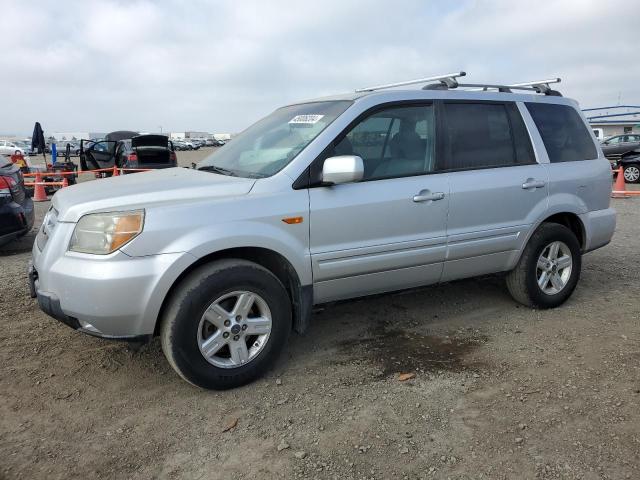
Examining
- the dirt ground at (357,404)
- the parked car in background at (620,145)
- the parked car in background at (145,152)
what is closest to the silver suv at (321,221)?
the dirt ground at (357,404)

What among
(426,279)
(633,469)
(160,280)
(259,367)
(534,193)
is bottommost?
(633,469)

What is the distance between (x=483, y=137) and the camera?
4.16 m

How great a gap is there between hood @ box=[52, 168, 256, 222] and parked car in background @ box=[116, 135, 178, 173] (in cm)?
1026

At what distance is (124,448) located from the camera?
2.67 meters

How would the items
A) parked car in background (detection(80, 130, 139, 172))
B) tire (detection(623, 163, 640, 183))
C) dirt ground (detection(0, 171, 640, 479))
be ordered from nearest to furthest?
dirt ground (detection(0, 171, 640, 479))
parked car in background (detection(80, 130, 139, 172))
tire (detection(623, 163, 640, 183))

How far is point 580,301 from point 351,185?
2.71 meters

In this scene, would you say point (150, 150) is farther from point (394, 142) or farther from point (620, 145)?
point (620, 145)

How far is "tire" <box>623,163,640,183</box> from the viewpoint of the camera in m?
15.5

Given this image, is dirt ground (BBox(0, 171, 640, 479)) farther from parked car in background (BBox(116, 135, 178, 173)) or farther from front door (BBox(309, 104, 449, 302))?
parked car in background (BBox(116, 135, 178, 173))

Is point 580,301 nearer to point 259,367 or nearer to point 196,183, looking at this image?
point 259,367

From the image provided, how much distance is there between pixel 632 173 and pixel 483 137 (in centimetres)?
1399

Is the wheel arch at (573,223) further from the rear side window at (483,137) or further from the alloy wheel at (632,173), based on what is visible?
the alloy wheel at (632,173)

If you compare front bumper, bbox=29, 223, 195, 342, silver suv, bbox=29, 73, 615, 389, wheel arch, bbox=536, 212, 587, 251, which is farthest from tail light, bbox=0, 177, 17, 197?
wheel arch, bbox=536, 212, 587, 251

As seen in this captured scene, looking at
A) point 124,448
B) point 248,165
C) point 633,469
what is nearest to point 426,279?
point 248,165
